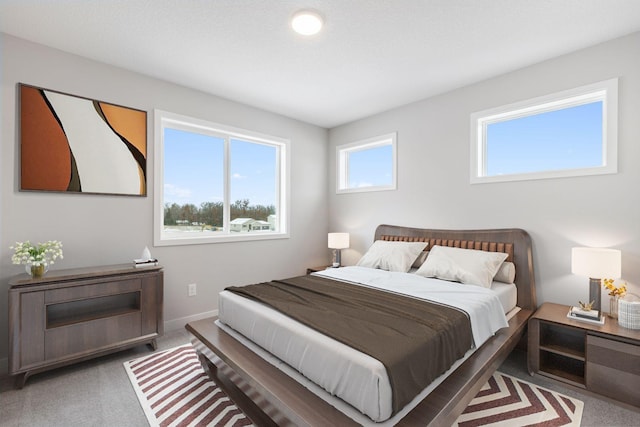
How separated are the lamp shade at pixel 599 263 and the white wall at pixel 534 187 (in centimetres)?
36

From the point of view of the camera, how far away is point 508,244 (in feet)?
9.57

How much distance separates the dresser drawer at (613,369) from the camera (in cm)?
191

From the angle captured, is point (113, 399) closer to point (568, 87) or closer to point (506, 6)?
point (506, 6)

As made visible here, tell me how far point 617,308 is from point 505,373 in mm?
964

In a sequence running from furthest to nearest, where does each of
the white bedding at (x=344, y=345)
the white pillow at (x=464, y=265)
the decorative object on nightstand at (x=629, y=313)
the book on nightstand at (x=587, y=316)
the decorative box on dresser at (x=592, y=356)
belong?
the white pillow at (x=464, y=265), the book on nightstand at (x=587, y=316), the decorative object on nightstand at (x=629, y=313), the decorative box on dresser at (x=592, y=356), the white bedding at (x=344, y=345)

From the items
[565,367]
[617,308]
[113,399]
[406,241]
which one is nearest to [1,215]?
[113,399]

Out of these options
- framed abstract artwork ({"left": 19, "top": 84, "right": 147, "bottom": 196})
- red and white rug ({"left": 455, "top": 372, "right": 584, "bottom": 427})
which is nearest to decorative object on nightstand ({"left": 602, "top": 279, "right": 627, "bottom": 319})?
red and white rug ({"left": 455, "top": 372, "right": 584, "bottom": 427})

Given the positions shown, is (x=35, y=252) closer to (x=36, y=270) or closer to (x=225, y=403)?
(x=36, y=270)

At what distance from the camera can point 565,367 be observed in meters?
2.37

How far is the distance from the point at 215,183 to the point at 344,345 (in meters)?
2.87

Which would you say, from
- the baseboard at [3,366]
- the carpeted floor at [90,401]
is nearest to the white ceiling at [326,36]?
the baseboard at [3,366]

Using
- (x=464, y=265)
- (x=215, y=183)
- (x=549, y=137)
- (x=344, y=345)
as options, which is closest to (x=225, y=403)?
(x=344, y=345)

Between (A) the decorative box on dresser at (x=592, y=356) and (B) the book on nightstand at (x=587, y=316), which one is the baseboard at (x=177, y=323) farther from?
(B) the book on nightstand at (x=587, y=316)

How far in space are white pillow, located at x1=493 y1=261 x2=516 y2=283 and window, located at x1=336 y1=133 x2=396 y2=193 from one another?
1639 millimetres
